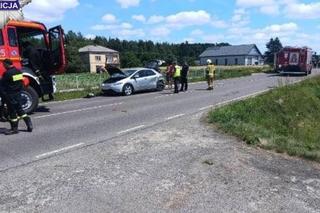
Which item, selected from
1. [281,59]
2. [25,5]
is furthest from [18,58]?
[281,59]

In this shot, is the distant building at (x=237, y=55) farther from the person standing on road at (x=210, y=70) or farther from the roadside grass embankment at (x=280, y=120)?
the roadside grass embankment at (x=280, y=120)

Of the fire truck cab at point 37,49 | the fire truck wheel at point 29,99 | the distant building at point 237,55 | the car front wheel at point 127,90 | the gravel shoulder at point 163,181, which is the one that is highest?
the fire truck cab at point 37,49

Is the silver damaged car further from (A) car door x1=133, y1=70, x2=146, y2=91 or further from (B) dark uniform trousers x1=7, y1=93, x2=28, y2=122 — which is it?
(B) dark uniform trousers x1=7, y1=93, x2=28, y2=122

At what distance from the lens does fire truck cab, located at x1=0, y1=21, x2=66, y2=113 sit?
43.7 feet

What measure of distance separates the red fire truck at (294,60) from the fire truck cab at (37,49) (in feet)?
113

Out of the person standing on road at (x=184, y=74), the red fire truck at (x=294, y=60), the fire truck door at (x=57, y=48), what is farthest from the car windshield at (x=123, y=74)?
the red fire truck at (x=294, y=60)

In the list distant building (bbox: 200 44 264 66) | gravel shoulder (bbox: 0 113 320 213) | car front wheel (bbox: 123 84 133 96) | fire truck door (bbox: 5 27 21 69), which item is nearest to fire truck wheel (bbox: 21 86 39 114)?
fire truck door (bbox: 5 27 21 69)

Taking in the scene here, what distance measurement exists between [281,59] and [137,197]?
41.9 metres

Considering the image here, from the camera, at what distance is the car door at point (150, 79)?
2409 centimetres

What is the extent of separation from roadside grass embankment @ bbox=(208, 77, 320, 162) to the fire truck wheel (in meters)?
5.66

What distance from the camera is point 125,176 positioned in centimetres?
652

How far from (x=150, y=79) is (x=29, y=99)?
11454mm

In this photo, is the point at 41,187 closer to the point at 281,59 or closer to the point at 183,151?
the point at 183,151

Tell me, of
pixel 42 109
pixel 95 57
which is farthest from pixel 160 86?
pixel 95 57
